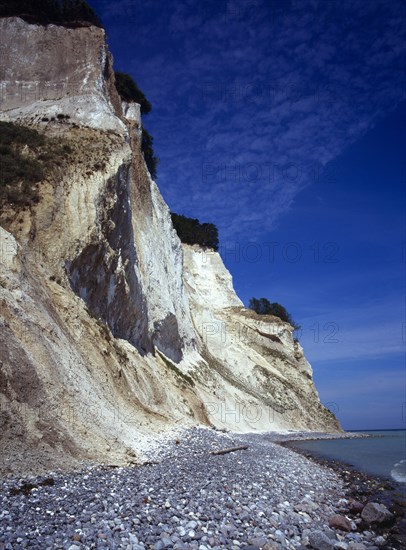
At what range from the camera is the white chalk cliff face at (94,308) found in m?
10.2

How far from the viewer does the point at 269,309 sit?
73.8 metres

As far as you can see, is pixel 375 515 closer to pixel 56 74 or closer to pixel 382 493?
pixel 382 493

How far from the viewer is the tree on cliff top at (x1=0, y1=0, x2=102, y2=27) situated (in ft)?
99.9

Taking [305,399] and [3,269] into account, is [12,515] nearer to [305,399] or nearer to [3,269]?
[3,269]

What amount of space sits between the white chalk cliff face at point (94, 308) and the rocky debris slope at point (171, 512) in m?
1.41

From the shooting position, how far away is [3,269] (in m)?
11.7

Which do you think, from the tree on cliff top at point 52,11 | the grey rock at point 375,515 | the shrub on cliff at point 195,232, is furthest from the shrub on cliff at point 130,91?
the grey rock at point 375,515

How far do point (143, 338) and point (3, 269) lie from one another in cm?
1387

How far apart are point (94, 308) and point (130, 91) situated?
29537 millimetres

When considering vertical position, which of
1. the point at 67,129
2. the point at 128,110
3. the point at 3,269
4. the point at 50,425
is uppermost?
the point at 128,110

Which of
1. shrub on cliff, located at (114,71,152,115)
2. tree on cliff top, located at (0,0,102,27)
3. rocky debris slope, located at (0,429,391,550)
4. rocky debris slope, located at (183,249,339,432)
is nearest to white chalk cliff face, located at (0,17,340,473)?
rocky debris slope, located at (183,249,339,432)

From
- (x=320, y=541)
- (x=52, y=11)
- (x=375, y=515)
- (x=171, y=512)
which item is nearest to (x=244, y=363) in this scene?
(x=375, y=515)

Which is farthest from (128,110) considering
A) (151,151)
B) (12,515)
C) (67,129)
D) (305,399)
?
(305,399)

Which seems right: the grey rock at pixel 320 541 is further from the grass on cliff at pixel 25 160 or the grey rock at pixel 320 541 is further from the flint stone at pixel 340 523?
the grass on cliff at pixel 25 160
